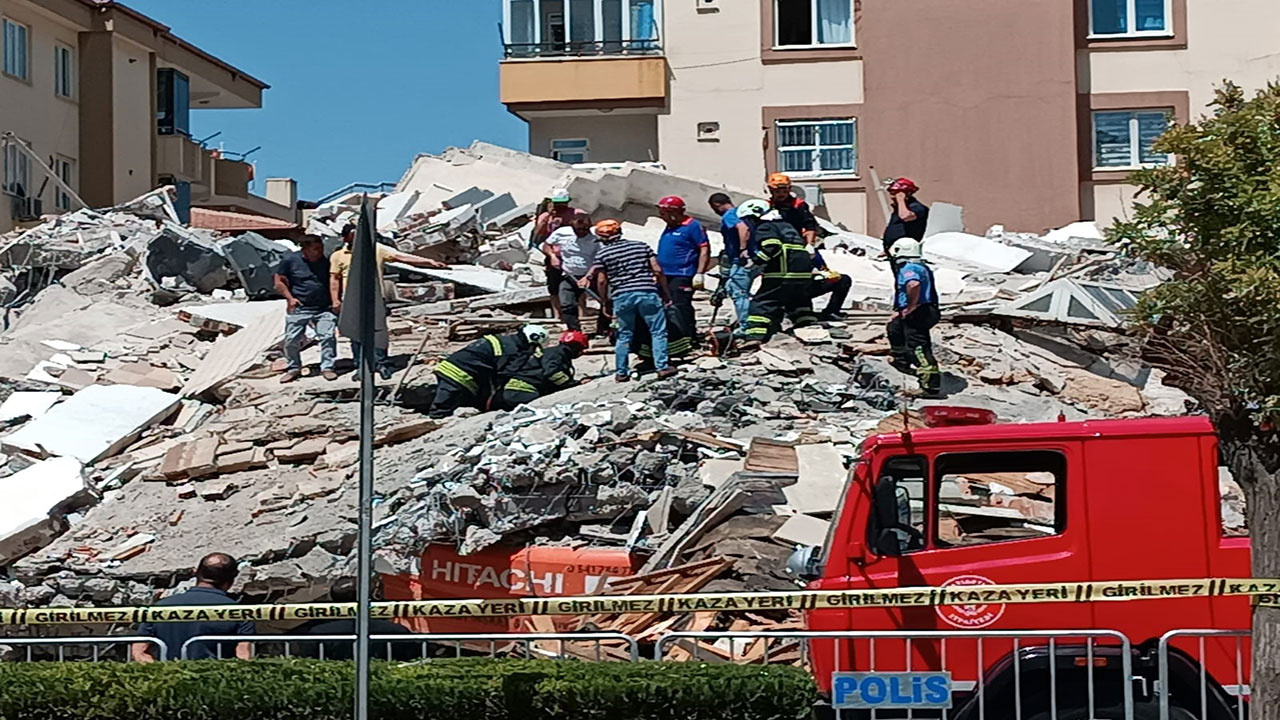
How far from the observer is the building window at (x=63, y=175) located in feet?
123

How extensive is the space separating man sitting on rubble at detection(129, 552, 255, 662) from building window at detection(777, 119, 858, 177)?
24.0 m

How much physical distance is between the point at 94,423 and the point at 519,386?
4426mm

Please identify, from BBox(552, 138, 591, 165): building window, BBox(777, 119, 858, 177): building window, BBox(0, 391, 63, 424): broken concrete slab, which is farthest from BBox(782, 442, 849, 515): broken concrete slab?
BBox(552, 138, 591, 165): building window

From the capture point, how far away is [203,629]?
30.4 feet

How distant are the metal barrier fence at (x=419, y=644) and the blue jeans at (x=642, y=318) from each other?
522cm

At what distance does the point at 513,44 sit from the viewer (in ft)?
107

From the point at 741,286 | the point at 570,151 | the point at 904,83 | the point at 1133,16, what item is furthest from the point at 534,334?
the point at 1133,16

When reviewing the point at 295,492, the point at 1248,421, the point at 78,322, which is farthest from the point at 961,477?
the point at 78,322

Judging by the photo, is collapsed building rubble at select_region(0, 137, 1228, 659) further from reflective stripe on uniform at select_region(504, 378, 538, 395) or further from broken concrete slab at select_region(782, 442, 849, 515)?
reflective stripe on uniform at select_region(504, 378, 538, 395)

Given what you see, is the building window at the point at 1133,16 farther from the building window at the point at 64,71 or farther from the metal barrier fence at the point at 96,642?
the metal barrier fence at the point at 96,642

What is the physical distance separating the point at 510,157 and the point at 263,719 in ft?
71.9

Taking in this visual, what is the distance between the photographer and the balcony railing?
3253 centimetres

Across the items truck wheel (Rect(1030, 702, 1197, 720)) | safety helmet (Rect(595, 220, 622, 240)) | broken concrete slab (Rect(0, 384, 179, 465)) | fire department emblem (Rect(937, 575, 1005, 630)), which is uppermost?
safety helmet (Rect(595, 220, 622, 240))

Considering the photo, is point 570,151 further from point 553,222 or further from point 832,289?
point 832,289
